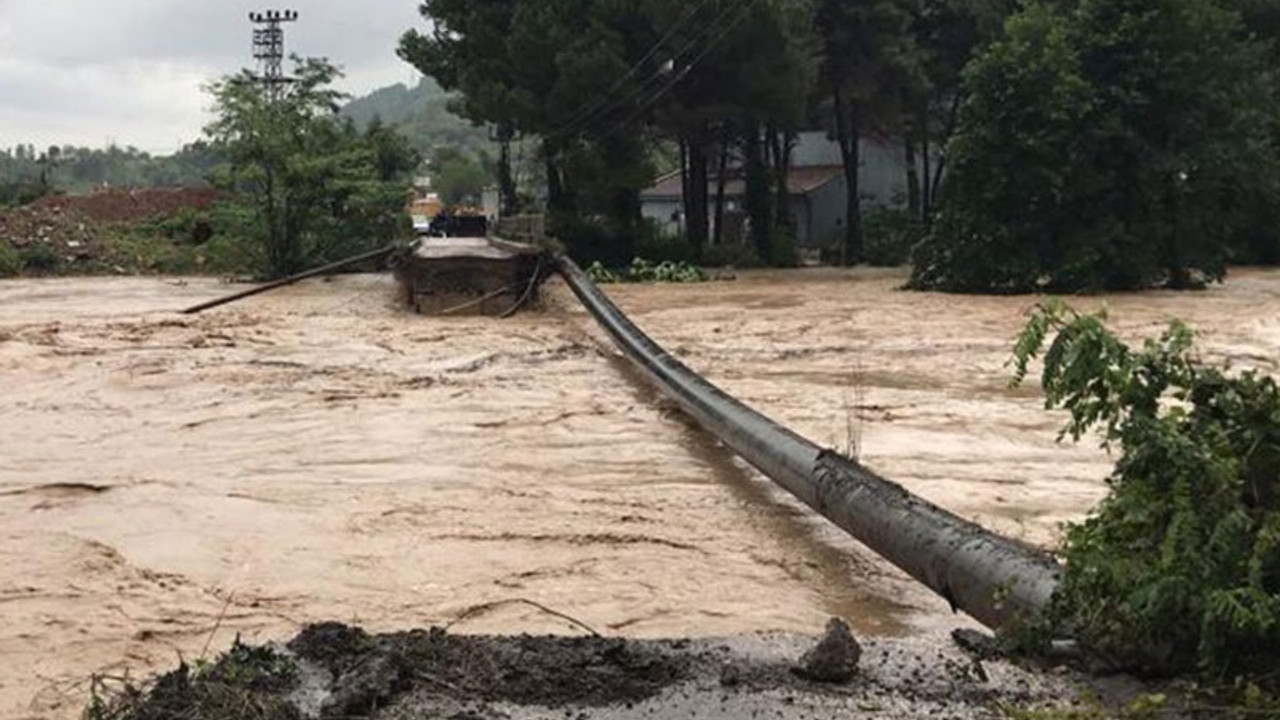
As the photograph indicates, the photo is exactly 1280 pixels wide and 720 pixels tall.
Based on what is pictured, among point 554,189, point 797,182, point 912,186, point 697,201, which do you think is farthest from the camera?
point 797,182

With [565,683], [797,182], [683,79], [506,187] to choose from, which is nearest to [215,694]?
[565,683]

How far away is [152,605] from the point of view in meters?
5.26

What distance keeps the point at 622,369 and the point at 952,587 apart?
9050mm

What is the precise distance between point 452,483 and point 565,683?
174 inches

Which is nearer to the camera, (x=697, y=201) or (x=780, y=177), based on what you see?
(x=697, y=201)

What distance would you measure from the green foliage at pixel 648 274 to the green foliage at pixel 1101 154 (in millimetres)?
7160

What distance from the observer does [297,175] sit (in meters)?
30.7

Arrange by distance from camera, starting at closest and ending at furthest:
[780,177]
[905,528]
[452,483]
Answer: [905,528] → [452,483] → [780,177]

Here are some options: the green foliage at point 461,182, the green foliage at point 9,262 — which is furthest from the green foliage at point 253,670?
the green foliage at point 461,182

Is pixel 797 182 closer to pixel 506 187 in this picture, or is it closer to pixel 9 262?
pixel 506 187

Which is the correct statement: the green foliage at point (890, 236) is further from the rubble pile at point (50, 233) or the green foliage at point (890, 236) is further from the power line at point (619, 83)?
the rubble pile at point (50, 233)

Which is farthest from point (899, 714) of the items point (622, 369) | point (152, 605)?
point (622, 369)

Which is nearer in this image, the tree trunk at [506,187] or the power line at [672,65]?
the power line at [672,65]

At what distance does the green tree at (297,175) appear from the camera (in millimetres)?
30562
